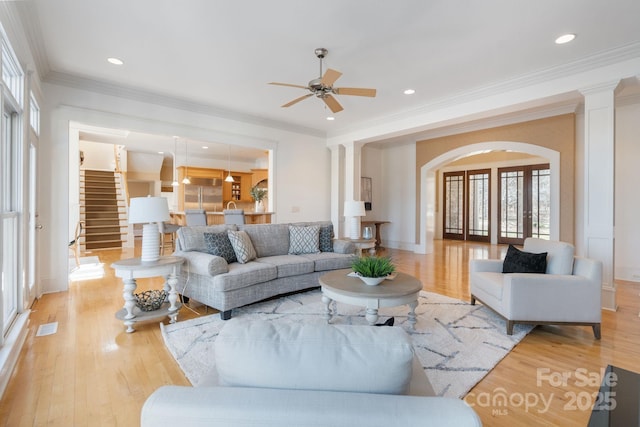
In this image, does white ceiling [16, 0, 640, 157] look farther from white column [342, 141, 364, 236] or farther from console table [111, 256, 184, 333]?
console table [111, 256, 184, 333]

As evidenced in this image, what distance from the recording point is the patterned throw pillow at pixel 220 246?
3.60 meters

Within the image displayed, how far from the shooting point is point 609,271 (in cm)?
366

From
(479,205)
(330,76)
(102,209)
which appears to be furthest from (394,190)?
(102,209)

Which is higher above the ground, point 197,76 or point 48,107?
point 197,76

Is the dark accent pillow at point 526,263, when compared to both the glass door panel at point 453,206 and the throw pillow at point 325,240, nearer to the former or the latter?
the throw pillow at point 325,240

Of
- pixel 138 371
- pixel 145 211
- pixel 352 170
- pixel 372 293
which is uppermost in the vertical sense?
pixel 352 170

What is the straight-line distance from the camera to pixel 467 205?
1040 centimetres

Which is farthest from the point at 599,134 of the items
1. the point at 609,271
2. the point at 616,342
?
the point at 616,342

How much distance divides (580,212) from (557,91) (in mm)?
2632

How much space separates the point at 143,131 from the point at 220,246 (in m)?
2.59

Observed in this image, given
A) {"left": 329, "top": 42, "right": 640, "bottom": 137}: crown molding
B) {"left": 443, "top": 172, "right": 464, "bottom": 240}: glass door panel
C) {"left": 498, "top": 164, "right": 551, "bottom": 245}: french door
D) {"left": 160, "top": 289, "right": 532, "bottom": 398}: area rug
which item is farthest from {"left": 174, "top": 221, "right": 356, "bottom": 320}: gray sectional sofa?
{"left": 443, "top": 172, "right": 464, "bottom": 240}: glass door panel

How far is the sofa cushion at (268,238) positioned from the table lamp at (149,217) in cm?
121

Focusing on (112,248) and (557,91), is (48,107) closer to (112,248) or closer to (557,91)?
(112,248)

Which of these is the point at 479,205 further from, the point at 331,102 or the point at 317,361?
the point at 317,361
